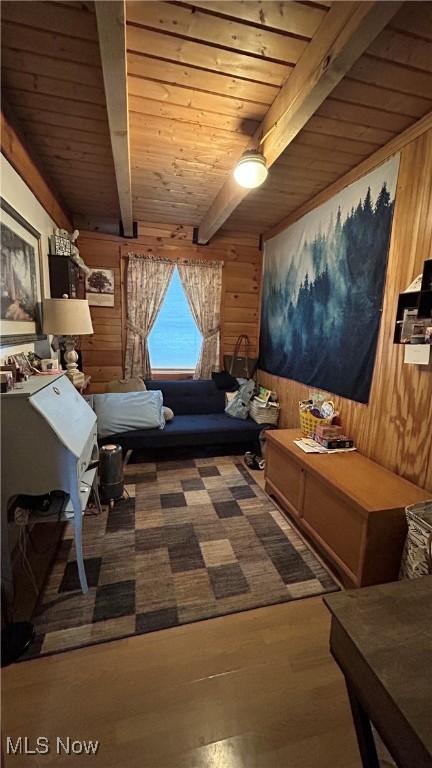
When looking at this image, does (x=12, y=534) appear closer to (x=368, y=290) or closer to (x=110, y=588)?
(x=110, y=588)

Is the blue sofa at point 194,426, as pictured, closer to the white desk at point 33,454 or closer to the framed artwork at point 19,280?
the framed artwork at point 19,280

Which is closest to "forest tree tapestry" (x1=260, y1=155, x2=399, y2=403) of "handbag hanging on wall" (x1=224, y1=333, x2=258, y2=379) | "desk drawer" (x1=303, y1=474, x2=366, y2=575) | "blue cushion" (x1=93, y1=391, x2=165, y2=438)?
"handbag hanging on wall" (x1=224, y1=333, x2=258, y2=379)

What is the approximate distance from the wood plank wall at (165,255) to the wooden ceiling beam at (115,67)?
67.0 inches

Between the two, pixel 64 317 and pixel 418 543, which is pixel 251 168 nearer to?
pixel 64 317

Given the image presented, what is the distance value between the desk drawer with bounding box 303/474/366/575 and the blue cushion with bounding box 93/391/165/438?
163 cm

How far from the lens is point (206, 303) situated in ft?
13.0

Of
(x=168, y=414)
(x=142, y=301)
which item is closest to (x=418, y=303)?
(x=168, y=414)

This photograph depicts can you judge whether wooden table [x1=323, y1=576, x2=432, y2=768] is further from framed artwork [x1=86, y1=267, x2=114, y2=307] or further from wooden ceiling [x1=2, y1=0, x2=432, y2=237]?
framed artwork [x1=86, y1=267, x2=114, y2=307]

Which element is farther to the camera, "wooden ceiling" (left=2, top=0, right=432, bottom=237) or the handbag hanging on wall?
the handbag hanging on wall

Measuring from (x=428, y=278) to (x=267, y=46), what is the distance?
1308 mm

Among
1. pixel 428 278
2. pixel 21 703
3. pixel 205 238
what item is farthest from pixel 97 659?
pixel 205 238

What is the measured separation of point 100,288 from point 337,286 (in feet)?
8.68

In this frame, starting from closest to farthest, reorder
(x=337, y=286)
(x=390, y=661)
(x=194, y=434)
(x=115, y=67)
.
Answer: (x=390, y=661)
(x=115, y=67)
(x=337, y=286)
(x=194, y=434)

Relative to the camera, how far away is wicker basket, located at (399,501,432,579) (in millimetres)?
1349
